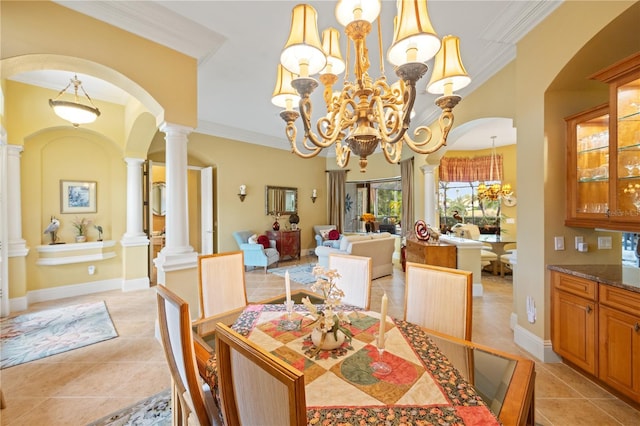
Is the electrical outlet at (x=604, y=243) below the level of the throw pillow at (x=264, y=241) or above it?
above

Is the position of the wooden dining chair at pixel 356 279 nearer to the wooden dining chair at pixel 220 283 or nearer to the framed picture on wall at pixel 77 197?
the wooden dining chair at pixel 220 283

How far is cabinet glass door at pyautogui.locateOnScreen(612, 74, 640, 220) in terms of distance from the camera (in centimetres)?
185

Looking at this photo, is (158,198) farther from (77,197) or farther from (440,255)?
(440,255)

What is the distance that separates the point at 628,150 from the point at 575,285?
108 centimetres

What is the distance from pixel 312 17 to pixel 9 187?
4.64m

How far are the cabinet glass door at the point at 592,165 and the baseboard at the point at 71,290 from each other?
251 inches

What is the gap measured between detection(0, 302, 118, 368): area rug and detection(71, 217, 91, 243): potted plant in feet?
3.53

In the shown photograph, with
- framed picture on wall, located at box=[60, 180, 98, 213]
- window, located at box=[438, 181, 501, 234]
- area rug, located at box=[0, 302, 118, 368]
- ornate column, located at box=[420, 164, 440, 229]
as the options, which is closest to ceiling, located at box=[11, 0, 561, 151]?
framed picture on wall, located at box=[60, 180, 98, 213]

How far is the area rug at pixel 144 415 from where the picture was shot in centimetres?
172

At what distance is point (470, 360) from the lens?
121cm

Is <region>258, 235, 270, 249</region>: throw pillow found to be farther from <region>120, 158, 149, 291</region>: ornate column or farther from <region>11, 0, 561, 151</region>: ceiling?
<region>11, 0, 561, 151</region>: ceiling

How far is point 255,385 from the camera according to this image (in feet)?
2.30

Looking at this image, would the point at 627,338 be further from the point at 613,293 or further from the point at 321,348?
the point at 321,348

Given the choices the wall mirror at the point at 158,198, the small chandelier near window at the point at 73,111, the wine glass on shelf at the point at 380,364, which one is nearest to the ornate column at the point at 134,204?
the small chandelier near window at the point at 73,111
